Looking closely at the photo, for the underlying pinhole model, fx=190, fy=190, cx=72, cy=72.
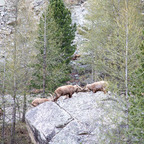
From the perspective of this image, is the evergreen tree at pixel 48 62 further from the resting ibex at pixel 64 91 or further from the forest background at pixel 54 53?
the resting ibex at pixel 64 91

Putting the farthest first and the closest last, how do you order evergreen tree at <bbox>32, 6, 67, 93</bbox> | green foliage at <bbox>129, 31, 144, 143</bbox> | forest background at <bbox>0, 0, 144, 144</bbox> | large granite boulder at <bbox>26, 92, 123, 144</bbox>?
evergreen tree at <bbox>32, 6, 67, 93</bbox>
large granite boulder at <bbox>26, 92, 123, 144</bbox>
forest background at <bbox>0, 0, 144, 144</bbox>
green foliage at <bbox>129, 31, 144, 143</bbox>

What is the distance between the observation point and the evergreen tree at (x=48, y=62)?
15891 millimetres

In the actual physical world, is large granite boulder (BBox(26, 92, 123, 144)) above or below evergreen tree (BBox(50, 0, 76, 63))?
below

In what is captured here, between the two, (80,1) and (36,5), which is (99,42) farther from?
(36,5)

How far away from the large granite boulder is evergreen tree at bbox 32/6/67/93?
13.2 ft

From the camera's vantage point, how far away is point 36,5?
44188mm

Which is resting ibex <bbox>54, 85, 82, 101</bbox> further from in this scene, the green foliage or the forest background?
the green foliage

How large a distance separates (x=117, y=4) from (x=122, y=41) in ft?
34.2

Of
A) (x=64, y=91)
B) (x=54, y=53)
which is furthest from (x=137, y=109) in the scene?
(x=54, y=53)

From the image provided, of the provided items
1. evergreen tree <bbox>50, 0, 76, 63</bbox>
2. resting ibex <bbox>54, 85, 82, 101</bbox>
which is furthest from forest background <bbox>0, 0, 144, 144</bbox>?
resting ibex <bbox>54, 85, 82, 101</bbox>

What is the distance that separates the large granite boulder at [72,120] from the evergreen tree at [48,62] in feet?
13.2

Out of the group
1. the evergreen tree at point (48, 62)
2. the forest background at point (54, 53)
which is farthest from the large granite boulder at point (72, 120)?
the evergreen tree at point (48, 62)

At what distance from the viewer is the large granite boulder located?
916 centimetres

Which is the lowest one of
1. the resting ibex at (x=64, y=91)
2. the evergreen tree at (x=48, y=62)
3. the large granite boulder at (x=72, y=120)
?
the large granite boulder at (x=72, y=120)
